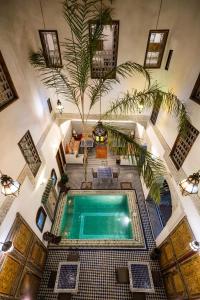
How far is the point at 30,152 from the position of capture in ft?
19.4

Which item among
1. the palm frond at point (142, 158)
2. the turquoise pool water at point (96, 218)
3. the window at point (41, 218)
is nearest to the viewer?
the palm frond at point (142, 158)

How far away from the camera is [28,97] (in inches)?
228

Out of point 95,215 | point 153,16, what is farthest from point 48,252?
point 153,16

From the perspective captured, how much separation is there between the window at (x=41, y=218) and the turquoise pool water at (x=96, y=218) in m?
1.33

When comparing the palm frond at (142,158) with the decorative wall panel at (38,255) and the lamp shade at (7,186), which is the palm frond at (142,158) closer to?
the lamp shade at (7,186)

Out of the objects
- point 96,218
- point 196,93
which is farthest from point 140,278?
point 196,93

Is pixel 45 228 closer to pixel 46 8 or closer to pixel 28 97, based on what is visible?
pixel 28 97

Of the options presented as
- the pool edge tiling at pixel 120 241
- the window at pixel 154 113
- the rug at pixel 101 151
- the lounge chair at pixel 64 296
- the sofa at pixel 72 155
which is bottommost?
the lounge chair at pixel 64 296

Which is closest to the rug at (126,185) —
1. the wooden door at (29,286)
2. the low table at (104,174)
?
the low table at (104,174)

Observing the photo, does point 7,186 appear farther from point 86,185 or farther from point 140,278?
point 86,185

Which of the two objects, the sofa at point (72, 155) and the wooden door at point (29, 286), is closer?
the wooden door at point (29, 286)

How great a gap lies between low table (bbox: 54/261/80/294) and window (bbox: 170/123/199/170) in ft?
16.6

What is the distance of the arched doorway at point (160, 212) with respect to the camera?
7570 millimetres

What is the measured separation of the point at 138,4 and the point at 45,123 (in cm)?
557
